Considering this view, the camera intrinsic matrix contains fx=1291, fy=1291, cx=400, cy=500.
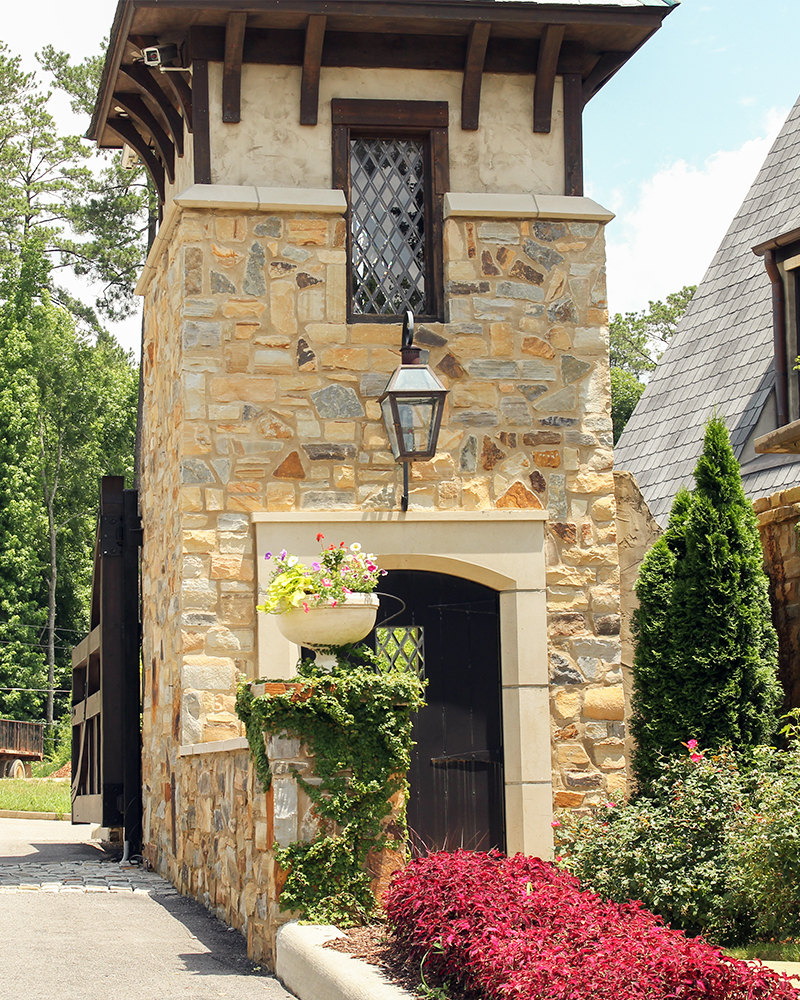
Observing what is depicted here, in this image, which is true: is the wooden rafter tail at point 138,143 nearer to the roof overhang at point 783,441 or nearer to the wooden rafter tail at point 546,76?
the wooden rafter tail at point 546,76

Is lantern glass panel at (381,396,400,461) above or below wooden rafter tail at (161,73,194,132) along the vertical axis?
below

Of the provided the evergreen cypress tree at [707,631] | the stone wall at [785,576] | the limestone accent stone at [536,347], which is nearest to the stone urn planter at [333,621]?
the evergreen cypress tree at [707,631]

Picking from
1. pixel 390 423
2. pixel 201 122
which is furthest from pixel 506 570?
pixel 201 122

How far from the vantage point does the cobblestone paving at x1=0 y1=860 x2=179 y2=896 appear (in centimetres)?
803

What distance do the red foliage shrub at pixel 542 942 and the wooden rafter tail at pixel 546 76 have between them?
5399mm

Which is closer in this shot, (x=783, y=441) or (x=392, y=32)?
(x=783, y=441)

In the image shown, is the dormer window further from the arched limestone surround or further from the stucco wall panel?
the arched limestone surround

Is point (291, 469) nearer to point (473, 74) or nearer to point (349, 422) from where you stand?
point (349, 422)

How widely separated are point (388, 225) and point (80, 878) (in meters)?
4.87

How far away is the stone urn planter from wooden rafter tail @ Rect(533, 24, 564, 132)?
4.27 metres

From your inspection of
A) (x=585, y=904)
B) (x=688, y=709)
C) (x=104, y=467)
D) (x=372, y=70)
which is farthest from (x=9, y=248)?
(x=585, y=904)

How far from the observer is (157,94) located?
29.7 feet

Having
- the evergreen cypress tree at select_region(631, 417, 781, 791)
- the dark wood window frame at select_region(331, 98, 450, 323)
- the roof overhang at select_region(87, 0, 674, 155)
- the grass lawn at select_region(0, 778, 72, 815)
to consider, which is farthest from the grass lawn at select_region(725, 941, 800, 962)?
the grass lawn at select_region(0, 778, 72, 815)

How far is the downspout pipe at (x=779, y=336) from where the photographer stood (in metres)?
11.4
